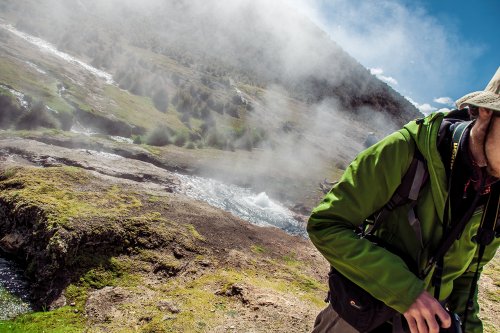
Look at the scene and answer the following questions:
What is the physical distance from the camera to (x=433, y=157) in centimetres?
159

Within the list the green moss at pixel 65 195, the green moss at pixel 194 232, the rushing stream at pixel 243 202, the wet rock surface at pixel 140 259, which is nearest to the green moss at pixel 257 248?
the wet rock surface at pixel 140 259

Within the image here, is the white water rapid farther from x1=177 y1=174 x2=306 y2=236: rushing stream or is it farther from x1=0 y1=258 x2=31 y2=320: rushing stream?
x1=0 y1=258 x2=31 y2=320: rushing stream

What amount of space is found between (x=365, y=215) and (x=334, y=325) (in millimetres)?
721

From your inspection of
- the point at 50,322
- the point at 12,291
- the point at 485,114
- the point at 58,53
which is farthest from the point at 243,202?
the point at 58,53

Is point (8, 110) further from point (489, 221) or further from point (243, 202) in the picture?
point (489, 221)

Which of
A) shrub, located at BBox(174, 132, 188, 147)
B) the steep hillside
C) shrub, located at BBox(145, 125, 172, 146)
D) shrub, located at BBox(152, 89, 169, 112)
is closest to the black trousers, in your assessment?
shrub, located at BBox(145, 125, 172, 146)

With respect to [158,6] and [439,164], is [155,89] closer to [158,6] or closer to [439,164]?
[439,164]

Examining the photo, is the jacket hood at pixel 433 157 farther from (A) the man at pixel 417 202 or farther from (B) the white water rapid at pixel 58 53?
(B) the white water rapid at pixel 58 53

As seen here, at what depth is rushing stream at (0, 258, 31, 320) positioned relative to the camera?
4562 millimetres

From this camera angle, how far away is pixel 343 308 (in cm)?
178

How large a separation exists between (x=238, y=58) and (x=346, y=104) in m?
18.2

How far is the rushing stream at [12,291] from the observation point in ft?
15.0

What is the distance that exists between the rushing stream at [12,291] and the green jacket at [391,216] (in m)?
4.47

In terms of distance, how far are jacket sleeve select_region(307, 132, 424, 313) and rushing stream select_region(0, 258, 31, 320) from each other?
4469 mm
